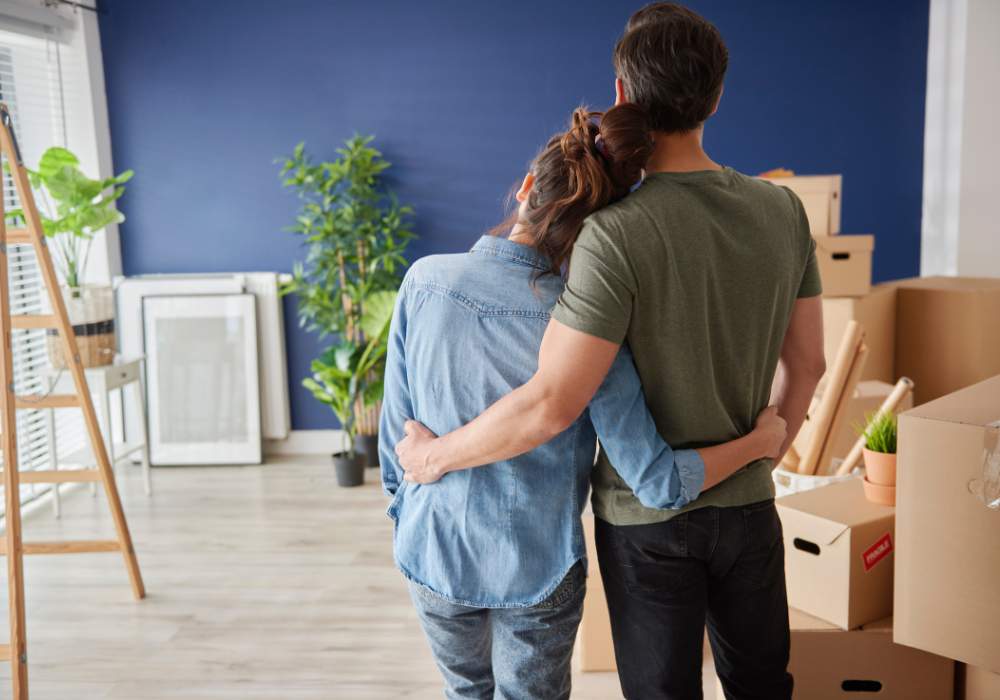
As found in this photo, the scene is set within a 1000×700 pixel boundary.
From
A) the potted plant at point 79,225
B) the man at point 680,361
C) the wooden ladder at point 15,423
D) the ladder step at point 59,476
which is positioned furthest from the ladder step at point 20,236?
the man at point 680,361

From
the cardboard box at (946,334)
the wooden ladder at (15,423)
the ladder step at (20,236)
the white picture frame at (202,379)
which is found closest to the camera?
the wooden ladder at (15,423)

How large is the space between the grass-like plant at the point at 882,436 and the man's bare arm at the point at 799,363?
2.10 feet

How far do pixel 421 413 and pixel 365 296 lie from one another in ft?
10.6

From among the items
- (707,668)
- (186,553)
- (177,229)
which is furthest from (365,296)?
(707,668)

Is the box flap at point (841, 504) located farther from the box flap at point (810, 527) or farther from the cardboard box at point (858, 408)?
the cardboard box at point (858, 408)

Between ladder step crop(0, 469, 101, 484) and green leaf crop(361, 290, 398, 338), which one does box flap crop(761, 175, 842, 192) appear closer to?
green leaf crop(361, 290, 398, 338)

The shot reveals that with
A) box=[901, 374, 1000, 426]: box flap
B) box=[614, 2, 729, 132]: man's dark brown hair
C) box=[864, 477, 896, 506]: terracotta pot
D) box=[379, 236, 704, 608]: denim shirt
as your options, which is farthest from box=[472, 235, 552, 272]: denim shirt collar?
box=[864, 477, 896, 506]: terracotta pot

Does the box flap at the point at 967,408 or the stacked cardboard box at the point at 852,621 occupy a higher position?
the box flap at the point at 967,408

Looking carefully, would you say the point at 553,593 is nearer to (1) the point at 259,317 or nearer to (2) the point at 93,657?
(2) the point at 93,657

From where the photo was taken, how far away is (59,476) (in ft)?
9.36

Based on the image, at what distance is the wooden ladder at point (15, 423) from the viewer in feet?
7.43

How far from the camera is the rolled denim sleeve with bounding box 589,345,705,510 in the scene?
1.19 meters

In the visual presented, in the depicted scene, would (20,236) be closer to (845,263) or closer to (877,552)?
(877,552)

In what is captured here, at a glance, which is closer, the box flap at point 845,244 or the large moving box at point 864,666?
the large moving box at point 864,666
